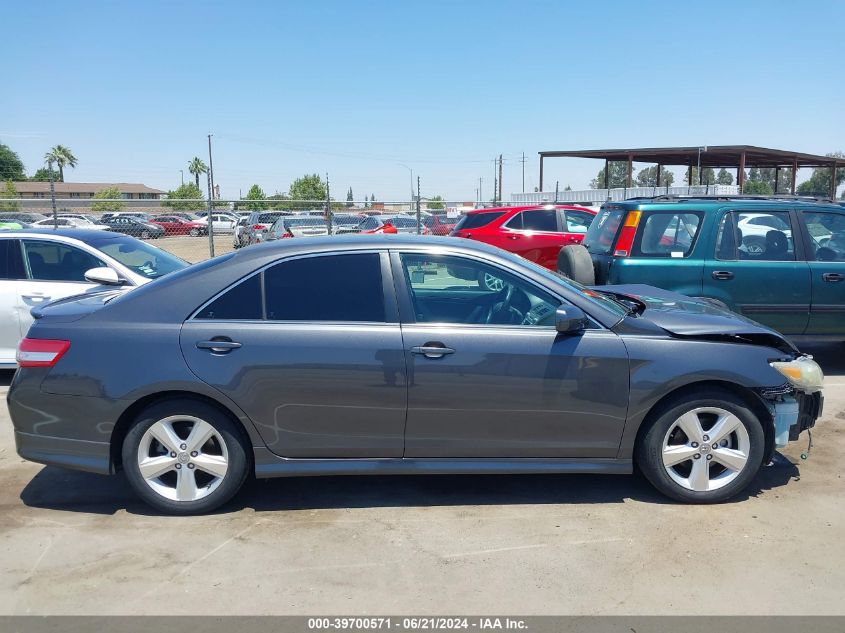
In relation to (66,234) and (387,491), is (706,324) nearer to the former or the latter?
(387,491)

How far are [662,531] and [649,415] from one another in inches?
25.5

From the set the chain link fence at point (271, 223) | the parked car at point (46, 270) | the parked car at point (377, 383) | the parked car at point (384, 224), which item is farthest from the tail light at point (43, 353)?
the parked car at point (384, 224)

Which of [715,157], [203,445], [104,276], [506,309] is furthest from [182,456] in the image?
[715,157]

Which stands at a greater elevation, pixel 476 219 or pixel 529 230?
pixel 476 219

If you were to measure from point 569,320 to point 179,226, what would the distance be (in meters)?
30.5

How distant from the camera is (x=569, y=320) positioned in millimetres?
4055

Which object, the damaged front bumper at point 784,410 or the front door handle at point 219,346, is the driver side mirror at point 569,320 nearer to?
the damaged front bumper at point 784,410

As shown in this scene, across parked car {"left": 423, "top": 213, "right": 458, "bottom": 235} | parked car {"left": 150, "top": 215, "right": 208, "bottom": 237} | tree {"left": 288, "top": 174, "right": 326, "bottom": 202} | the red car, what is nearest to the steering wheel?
the red car

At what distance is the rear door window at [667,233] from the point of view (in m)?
7.17

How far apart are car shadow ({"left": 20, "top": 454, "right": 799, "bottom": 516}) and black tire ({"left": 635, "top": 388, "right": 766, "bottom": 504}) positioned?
0.16 m

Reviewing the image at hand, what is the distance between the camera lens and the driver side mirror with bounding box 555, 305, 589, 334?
4.05 metres

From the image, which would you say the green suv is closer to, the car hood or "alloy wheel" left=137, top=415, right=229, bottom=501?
the car hood

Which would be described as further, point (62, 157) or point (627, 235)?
point (62, 157)

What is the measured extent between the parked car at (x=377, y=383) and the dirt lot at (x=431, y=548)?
0.91 ft
